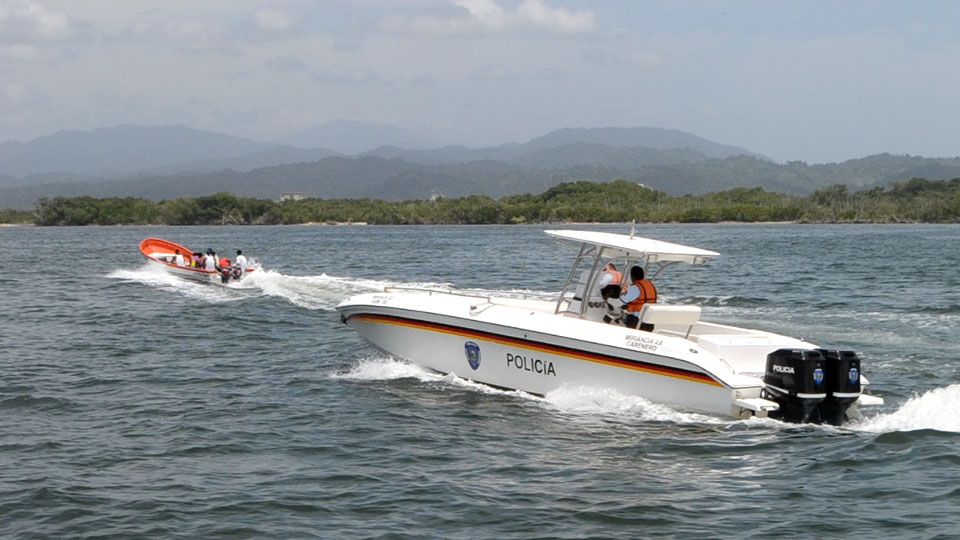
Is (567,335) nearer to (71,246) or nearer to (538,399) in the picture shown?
(538,399)

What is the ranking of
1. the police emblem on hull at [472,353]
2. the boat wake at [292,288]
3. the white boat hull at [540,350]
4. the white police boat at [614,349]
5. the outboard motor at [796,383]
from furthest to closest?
the boat wake at [292,288] → the police emblem on hull at [472,353] → the white boat hull at [540,350] → the white police boat at [614,349] → the outboard motor at [796,383]

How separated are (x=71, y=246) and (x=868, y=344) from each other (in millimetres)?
57219

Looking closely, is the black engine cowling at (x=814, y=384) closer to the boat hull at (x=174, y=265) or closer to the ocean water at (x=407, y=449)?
the ocean water at (x=407, y=449)

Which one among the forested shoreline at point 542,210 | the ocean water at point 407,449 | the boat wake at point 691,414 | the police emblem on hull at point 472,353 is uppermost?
the forested shoreline at point 542,210

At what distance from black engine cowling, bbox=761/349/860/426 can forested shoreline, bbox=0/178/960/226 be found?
105 m

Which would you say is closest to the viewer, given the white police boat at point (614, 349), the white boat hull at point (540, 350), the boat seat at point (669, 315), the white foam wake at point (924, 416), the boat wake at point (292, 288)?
the white police boat at point (614, 349)

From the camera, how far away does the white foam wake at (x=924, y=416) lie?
490 inches

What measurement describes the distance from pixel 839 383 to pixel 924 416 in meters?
1.37

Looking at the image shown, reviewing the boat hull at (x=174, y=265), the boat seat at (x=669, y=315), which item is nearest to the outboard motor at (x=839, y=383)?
the boat seat at (x=669, y=315)

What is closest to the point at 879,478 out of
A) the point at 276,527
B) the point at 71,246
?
the point at 276,527

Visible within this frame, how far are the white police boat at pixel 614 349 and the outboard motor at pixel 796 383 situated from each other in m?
0.01

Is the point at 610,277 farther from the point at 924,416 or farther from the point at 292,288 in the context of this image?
the point at 292,288

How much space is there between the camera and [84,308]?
87.9 ft

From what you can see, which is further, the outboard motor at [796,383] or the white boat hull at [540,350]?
the white boat hull at [540,350]
